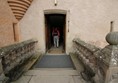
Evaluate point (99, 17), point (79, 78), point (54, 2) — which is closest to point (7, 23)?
point (54, 2)

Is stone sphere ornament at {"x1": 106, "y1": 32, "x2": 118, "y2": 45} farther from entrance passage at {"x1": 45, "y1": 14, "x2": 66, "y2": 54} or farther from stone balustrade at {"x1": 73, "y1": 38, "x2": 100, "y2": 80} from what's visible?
entrance passage at {"x1": 45, "y1": 14, "x2": 66, "y2": 54}

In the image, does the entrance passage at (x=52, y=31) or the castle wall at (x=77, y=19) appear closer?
the castle wall at (x=77, y=19)

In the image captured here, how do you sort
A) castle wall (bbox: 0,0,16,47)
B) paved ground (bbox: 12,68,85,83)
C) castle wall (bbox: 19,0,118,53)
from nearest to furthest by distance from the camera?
paved ground (bbox: 12,68,85,83) → castle wall (bbox: 0,0,16,47) → castle wall (bbox: 19,0,118,53)

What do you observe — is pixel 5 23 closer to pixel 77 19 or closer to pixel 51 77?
pixel 51 77

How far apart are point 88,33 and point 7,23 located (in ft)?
14.0

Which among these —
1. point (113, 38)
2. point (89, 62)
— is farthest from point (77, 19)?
point (113, 38)

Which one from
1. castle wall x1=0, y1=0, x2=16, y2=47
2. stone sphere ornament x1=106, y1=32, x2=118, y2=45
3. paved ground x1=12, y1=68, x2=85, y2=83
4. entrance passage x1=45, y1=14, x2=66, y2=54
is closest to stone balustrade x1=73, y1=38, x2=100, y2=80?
paved ground x1=12, y1=68, x2=85, y2=83

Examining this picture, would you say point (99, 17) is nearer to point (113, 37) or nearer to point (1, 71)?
point (113, 37)

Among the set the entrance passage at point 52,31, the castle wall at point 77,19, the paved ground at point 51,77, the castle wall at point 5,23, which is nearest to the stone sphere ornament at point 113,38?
the paved ground at point 51,77

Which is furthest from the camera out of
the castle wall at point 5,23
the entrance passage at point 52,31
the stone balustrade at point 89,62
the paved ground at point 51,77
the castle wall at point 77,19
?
the entrance passage at point 52,31

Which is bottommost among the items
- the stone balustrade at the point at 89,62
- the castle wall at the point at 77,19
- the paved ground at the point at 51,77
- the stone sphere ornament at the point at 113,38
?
the paved ground at the point at 51,77

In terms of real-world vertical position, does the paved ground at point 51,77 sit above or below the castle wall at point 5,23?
below

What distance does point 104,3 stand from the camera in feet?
23.0

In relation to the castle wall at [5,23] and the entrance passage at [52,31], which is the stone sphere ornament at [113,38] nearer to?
the castle wall at [5,23]
